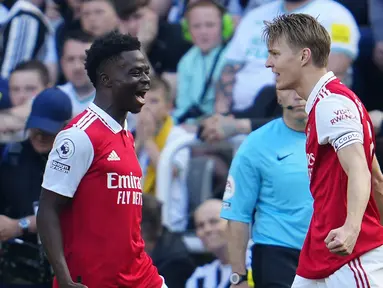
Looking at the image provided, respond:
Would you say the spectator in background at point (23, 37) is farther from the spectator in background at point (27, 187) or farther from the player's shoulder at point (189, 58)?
the spectator in background at point (27, 187)

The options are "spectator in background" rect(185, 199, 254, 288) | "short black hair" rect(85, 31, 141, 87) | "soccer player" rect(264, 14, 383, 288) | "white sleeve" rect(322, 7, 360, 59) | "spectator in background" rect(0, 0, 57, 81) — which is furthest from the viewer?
"spectator in background" rect(0, 0, 57, 81)

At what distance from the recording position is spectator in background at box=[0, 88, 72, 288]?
23.6 feet

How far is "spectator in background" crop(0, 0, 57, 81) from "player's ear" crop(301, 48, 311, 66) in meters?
5.39

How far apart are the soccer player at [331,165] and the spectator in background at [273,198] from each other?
1.13 metres

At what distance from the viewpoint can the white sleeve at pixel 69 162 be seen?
5391mm

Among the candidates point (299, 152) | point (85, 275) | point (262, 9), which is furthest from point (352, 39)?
point (85, 275)

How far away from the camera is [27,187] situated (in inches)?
292

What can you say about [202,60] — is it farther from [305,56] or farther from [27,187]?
[305,56]

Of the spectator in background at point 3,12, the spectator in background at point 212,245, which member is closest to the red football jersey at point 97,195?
the spectator in background at point 212,245

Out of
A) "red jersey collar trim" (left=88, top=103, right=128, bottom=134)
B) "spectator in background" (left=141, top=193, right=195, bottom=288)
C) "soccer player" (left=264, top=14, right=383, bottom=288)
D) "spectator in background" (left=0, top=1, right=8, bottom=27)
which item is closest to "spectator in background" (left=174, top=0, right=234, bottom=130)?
"spectator in background" (left=141, top=193, right=195, bottom=288)

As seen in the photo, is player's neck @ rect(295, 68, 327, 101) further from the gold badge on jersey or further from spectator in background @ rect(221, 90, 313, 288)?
the gold badge on jersey

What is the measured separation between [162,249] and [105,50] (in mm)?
3122

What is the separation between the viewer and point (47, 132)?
720 centimetres

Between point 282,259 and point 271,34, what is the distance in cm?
175
